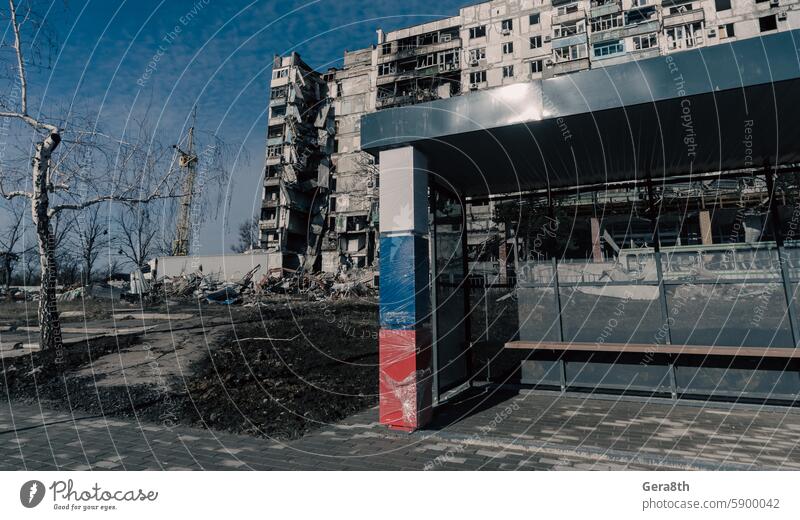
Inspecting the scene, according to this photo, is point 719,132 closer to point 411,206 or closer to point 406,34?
point 411,206

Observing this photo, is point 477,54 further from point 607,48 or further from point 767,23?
point 767,23

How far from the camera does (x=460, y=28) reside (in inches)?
1713

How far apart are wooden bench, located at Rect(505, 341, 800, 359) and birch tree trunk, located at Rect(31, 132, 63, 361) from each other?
10.3 metres

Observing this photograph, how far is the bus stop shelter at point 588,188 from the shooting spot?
465 centimetres

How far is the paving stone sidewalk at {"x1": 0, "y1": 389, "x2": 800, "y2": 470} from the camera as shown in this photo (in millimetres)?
4363

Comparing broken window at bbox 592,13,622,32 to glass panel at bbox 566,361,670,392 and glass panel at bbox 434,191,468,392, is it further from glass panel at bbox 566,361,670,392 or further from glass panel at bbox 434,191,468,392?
glass panel at bbox 566,361,670,392

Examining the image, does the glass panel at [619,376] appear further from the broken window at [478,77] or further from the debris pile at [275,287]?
the broken window at [478,77]

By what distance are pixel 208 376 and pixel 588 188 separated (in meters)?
8.08

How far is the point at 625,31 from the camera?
3447cm

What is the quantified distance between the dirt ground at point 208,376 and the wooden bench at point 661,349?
316cm

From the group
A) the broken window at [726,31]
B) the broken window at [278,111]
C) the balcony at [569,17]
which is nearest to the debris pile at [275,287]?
the balcony at [569,17]

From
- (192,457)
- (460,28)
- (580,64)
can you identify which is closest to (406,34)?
(460,28)

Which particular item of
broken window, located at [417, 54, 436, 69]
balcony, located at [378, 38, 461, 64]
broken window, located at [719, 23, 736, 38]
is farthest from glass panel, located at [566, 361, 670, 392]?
broken window, located at [417, 54, 436, 69]

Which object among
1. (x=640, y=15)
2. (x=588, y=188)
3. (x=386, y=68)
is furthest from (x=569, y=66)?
(x=588, y=188)
